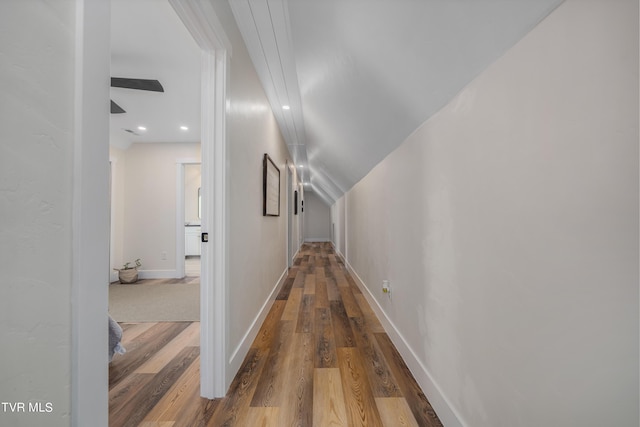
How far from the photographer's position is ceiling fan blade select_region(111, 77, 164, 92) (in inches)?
89.3

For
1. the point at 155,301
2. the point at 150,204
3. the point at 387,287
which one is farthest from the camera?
the point at 150,204

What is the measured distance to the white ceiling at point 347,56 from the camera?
2.87 ft

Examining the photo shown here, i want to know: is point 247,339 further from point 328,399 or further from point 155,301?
point 155,301

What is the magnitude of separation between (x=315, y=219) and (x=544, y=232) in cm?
1046

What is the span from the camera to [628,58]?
1.60ft

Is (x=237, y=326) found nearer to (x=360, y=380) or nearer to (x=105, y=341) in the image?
(x=360, y=380)

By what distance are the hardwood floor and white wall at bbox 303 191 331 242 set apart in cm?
856

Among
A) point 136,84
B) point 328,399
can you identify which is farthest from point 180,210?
point 328,399

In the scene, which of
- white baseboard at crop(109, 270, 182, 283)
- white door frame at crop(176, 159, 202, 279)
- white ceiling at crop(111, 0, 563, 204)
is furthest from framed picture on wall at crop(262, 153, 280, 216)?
white baseboard at crop(109, 270, 182, 283)

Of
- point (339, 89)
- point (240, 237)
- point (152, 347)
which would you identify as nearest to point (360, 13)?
point (339, 89)

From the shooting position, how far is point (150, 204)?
4.33 m

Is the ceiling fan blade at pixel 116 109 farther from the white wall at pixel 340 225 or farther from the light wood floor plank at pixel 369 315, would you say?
the white wall at pixel 340 225

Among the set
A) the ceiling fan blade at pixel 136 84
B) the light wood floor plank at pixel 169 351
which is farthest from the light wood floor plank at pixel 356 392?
the ceiling fan blade at pixel 136 84

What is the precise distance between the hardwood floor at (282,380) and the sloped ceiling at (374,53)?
1474 millimetres
